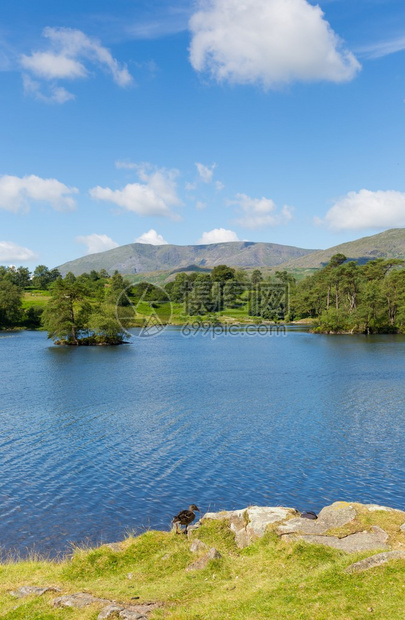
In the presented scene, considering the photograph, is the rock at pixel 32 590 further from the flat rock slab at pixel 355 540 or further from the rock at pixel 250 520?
the flat rock slab at pixel 355 540

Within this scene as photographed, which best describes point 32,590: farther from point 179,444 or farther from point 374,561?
point 179,444

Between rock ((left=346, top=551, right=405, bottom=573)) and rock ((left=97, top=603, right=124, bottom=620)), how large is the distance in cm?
851

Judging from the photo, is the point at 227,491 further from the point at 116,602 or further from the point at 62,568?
the point at 116,602

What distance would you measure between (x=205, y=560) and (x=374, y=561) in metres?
7.14

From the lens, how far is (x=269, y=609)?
1564 cm

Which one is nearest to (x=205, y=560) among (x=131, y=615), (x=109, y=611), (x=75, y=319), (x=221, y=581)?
(x=221, y=581)

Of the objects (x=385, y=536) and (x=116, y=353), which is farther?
(x=116, y=353)

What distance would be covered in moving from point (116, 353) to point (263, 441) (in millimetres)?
83858

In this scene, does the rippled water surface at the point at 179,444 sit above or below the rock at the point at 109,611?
below

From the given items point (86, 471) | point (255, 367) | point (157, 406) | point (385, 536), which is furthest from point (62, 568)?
point (255, 367)

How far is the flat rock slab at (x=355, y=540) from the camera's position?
19.8m

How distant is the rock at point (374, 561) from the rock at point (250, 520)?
5706 mm

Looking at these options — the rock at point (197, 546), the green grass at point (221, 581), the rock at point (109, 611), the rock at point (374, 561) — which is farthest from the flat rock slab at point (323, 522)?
the rock at point (109, 611)

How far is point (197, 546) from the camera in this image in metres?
22.0
